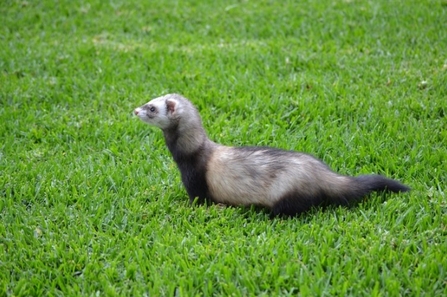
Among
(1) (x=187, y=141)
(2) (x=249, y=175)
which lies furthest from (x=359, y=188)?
(1) (x=187, y=141)

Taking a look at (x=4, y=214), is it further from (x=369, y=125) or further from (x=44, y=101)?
(x=369, y=125)

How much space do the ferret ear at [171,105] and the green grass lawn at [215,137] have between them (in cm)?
66

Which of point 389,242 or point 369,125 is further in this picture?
point 369,125

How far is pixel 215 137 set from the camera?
18.6ft

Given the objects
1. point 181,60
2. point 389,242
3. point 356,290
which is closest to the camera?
point 356,290

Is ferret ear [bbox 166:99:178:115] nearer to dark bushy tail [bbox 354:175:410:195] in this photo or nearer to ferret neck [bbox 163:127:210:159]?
ferret neck [bbox 163:127:210:159]

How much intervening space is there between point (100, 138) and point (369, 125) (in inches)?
104

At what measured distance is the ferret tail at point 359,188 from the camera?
4.25 metres

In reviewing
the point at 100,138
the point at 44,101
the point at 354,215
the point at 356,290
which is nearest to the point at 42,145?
the point at 100,138

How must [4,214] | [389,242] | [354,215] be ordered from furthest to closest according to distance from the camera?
[4,214] → [354,215] → [389,242]

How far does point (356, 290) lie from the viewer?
11.1 feet

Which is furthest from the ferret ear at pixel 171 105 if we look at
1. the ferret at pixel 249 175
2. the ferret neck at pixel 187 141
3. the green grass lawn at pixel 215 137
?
the green grass lawn at pixel 215 137

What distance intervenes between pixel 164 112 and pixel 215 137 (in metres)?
1.12

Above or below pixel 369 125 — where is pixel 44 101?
above
